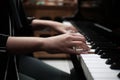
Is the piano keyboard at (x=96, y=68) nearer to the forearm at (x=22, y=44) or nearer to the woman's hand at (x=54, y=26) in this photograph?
the forearm at (x=22, y=44)

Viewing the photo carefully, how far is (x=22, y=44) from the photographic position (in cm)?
82

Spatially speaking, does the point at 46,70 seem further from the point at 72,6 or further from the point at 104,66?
the point at 72,6

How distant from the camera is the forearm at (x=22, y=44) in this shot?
2.69 feet

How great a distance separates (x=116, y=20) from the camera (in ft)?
4.09

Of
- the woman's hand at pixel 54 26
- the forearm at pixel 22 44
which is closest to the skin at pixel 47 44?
the forearm at pixel 22 44

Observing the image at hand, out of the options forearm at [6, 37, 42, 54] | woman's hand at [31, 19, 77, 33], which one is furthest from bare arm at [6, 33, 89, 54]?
woman's hand at [31, 19, 77, 33]

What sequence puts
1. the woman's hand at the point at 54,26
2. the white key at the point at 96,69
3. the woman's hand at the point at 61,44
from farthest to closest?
the woman's hand at the point at 54,26
the woman's hand at the point at 61,44
the white key at the point at 96,69

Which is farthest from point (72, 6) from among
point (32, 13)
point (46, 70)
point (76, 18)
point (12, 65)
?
point (12, 65)

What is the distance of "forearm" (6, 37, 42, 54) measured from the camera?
2.69 ft

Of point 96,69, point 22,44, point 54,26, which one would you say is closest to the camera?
point 96,69

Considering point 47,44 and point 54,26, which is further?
point 54,26

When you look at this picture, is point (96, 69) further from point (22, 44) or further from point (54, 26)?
point (54, 26)

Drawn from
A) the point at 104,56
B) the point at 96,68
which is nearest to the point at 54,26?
the point at 104,56

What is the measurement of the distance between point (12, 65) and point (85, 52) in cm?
28
